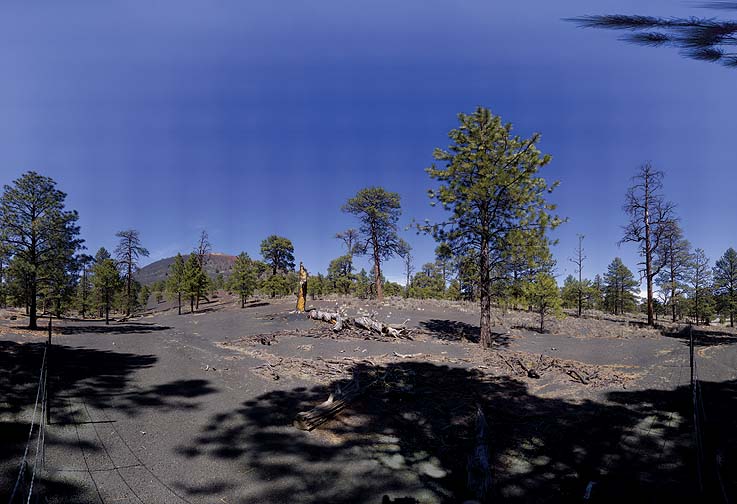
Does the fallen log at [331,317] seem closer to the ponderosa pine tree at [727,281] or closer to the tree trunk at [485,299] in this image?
the tree trunk at [485,299]

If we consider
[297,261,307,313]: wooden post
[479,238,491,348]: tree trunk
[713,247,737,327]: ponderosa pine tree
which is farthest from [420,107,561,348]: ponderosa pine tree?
[713,247,737,327]: ponderosa pine tree

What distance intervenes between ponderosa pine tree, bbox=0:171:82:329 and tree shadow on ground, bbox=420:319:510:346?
22.5 metres

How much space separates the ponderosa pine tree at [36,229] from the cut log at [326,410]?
68.8 ft

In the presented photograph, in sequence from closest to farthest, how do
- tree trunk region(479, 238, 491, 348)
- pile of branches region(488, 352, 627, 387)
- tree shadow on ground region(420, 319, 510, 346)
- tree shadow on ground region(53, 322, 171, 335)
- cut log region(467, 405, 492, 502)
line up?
1. cut log region(467, 405, 492, 502)
2. pile of branches region(488, 352, 627, 387)
3. tree trunk region(479, 238, 491, 348)
4. tree shadow on ground region(420, 319, 510, 346)
5. tree shadow on ground region(53, 322, 171, 335)

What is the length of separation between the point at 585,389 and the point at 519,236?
598 cm

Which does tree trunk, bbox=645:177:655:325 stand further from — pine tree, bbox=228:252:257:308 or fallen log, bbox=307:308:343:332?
pine tree, bbox=228:252:257:308

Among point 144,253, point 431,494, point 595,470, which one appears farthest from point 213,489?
point 144,253

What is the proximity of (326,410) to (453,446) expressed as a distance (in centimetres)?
253

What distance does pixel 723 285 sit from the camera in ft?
109

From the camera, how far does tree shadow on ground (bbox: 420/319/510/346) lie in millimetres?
15562

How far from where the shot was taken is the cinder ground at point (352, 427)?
13.8 ft

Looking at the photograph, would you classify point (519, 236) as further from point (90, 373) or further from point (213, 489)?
point (90, 373)

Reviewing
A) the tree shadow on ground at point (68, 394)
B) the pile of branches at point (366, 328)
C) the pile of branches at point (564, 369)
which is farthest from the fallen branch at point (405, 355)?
the tree shadow on ground at point (68, 394)

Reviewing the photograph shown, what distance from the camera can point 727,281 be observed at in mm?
33219
